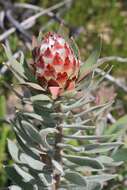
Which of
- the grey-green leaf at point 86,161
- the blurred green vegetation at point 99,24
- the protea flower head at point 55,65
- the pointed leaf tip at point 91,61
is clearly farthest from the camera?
the blurred green vegetation at point 99,24

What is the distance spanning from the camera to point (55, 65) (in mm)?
1521

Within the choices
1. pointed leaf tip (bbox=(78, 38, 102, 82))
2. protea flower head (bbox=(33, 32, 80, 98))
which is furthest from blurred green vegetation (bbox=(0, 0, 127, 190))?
protea flower head (bbox=(33, 32, 80, 98))

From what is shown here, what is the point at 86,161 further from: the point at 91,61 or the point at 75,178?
the point at 91,61

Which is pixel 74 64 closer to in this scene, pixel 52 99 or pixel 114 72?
pixel 52 99

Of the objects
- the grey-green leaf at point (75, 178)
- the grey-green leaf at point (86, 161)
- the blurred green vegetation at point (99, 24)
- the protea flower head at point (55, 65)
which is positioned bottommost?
the grey-green leaf at point (75, 178)

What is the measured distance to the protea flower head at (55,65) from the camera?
1522 mm

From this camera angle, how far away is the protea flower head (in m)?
1.52

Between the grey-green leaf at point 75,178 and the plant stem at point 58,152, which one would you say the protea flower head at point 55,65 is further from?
the grey-green leaf at point 75,178

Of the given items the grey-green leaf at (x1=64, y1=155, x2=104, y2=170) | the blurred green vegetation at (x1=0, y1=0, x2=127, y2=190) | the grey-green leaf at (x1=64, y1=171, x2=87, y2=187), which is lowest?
the grey-green leaf at (x1=64, y1=171, x2=87, y2=187)

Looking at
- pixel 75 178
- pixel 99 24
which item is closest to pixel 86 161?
pixel 75 178

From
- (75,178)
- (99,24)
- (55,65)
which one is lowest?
(75,178)

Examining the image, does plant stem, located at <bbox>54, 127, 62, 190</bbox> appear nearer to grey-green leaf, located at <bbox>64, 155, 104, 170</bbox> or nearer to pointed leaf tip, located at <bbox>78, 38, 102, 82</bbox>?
grey-green leaf, located at <bbox>64, 155, 104, 170</bbox>

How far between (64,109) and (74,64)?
179 mm

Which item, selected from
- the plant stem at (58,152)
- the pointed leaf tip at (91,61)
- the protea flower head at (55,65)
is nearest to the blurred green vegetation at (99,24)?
the plant stem at (58,152)
